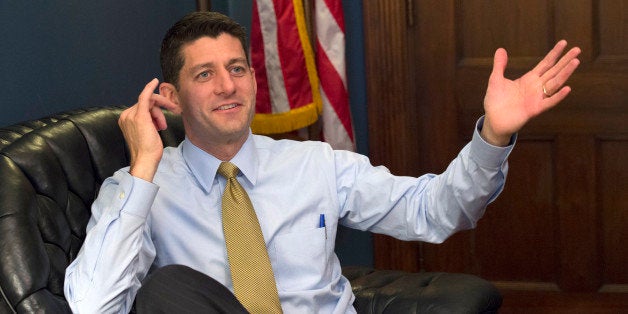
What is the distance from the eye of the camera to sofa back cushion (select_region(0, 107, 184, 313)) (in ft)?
5.91

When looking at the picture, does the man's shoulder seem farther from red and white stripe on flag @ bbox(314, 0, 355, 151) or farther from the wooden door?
the wooden door

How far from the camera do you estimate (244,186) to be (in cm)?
219

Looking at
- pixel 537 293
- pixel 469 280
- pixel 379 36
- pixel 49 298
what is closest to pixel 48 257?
pixel 49 298

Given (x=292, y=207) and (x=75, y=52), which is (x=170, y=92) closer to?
(x=292, y=207)

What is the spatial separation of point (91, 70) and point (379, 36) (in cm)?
126

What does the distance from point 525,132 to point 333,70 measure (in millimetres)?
729

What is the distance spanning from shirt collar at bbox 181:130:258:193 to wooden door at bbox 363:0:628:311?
1551 mm

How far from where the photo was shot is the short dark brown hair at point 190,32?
218cm

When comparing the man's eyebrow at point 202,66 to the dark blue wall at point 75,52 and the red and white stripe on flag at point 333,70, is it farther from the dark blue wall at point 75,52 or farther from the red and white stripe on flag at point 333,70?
the red and white stripe on flag at point 333,70

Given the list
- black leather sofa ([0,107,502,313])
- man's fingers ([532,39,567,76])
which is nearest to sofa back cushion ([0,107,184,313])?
black leather sofa ([0,107,502,313])

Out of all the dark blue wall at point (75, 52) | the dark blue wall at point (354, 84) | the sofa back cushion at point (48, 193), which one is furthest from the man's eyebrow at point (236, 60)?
the dark blue wall at point (354, 84)

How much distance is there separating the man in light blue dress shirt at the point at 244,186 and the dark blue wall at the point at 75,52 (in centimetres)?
41

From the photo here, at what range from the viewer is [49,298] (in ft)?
6.01

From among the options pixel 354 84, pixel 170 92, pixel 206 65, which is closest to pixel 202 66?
pixel 206 65
